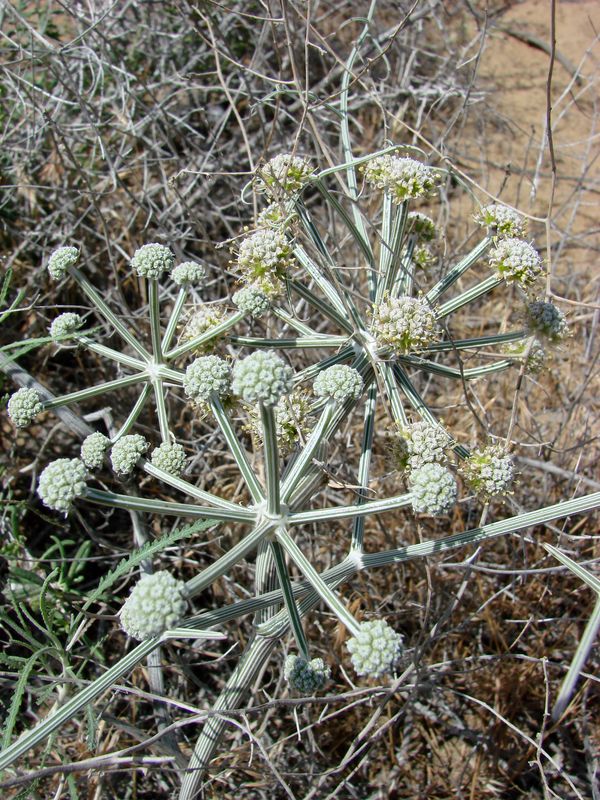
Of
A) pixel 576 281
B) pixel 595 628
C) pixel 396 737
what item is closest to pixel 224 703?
pixel 595 628

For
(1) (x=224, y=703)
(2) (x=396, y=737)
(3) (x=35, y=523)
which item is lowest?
(2) (x=396, y=737)

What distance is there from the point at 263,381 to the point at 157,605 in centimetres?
71

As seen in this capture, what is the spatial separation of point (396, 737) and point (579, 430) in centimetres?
235

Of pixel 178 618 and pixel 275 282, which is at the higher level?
pixel 275 282

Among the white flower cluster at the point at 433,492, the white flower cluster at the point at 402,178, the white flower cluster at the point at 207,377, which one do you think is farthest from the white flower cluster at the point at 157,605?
the white flower cluster at the point at 402,178

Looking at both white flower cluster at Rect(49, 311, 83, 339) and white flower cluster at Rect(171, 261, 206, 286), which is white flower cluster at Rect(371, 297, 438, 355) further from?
white flower cluster at Rect(49, 311, 83, 339)

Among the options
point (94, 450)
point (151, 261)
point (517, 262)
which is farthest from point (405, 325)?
point (94, 450)

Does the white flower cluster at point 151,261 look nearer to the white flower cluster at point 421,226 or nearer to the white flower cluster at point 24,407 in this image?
the white flower cluster at point 24,407

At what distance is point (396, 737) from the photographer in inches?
→ 149

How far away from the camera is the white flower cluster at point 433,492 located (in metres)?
2.20

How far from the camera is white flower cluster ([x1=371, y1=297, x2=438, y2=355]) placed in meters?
2.50

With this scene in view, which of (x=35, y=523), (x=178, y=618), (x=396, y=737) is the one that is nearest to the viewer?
(x=178, y=618)

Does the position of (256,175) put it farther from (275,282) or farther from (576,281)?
(576,281)

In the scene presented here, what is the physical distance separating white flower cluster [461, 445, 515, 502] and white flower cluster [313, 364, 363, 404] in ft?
1.89
